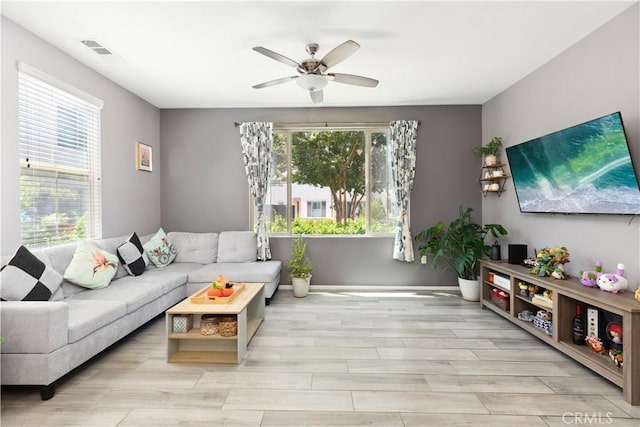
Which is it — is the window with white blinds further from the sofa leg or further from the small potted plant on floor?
the small potted plant on floor

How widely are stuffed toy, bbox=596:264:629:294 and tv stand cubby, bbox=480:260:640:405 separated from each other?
0.04 meters

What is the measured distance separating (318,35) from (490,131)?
2.97 m

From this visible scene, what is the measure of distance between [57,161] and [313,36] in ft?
8.68

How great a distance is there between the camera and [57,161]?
3.16 m

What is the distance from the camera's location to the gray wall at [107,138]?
8.50 ft

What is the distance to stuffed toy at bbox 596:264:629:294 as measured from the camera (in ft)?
7.88

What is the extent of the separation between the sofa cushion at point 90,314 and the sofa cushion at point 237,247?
1.85m

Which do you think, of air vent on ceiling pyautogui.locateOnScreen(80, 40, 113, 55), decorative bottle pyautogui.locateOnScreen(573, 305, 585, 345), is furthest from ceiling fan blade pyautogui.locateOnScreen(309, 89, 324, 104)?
decorative bottle pyautogui.locateOnScreen(573, 305, 585, 345)

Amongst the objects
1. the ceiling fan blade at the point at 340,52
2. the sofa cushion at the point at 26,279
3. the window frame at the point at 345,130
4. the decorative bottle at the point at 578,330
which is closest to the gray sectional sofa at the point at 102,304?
the sofa cushion at the point at 26,279

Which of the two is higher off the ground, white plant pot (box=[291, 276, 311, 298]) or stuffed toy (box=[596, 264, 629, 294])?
stuffed toy (box=[596, 264, 629, 294])

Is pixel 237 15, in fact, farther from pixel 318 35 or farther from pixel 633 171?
pixel 633 171

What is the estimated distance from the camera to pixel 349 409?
2010mm

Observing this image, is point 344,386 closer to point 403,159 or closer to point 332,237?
point 332,237

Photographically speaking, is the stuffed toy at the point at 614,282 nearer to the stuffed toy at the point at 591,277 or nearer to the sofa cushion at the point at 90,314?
the stuffed toy at the point at 591,277
